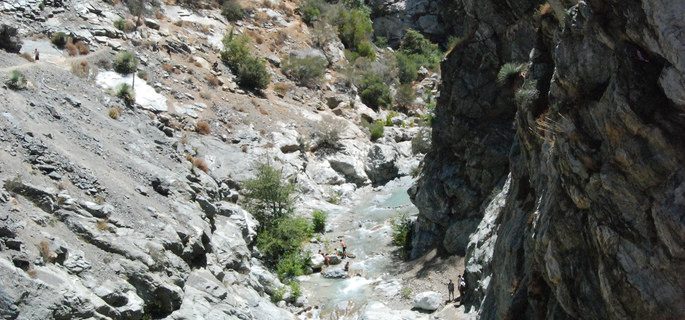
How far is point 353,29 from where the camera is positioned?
61406 millimetres

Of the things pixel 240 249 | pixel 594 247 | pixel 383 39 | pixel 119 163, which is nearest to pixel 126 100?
pixel 119 163

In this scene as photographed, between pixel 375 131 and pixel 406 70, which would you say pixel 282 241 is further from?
pixel 406 70

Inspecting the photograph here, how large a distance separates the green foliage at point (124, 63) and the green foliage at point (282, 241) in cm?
1185

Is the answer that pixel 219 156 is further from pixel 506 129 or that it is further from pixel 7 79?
pixel 506 129

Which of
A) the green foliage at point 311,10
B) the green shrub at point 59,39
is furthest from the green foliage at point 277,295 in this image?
the green foliage at point 311,10

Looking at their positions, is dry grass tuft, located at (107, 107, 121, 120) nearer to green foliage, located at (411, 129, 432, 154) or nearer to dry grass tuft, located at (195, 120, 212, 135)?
dry grass tuft, located at (195, 120, 212, 135)

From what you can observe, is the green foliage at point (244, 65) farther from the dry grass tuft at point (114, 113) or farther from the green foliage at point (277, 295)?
the green foliage at point (277, 295)

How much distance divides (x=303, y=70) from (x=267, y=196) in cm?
1809

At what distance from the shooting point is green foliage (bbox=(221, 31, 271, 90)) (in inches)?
1780

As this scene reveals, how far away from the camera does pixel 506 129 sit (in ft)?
99.5

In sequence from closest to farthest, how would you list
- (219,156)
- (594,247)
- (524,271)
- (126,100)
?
(594,247)
(524,271)
(126,100)
(219,156)

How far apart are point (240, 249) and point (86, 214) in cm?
756

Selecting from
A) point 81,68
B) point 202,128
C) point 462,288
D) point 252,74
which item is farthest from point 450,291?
point 252,74

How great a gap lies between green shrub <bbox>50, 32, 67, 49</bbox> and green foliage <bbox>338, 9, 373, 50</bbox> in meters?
28.6
